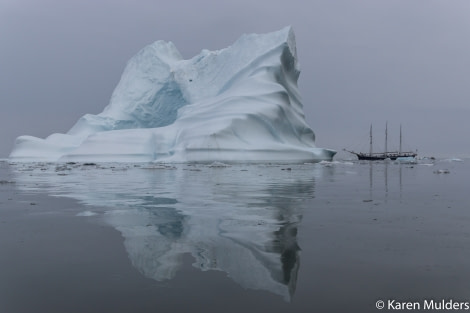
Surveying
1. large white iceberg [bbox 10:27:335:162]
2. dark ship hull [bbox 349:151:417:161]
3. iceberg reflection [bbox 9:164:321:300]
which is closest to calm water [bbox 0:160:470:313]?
iceberg reflection [bbox 9:164:321:300]

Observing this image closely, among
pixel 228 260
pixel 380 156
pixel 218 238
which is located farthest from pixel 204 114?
pixel 380 156

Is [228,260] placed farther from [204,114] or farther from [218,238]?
[204,114]

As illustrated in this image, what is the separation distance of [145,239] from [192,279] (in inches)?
66.9

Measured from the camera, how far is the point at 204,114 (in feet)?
139

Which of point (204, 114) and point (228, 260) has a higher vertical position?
point (204, 114)

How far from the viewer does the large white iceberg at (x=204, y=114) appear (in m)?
39.1

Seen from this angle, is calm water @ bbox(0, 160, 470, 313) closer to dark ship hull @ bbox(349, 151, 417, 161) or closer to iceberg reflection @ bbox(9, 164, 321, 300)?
iceberg reflection @ bbox(9, 164, 321, 300)

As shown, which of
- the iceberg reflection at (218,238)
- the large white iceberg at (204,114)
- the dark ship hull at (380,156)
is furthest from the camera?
the dark ship hull at (380,156)

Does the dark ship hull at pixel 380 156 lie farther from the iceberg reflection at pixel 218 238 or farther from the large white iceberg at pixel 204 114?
the iceberg reflection at pixel 218 238

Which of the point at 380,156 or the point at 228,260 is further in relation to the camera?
the point at 380,156

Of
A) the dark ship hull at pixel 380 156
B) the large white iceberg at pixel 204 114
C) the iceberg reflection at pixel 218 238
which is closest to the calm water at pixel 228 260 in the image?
the iceberg reflection at pixel 218 238

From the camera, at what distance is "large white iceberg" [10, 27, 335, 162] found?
3909cm

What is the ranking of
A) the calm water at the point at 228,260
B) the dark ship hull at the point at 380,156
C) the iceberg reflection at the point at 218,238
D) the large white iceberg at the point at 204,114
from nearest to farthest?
the calm water at the point at 228,260
the iceberg reflection at the point at 218,238
the large white iceberg at the point at 204,114
the dark ship hull at the point at 380,156

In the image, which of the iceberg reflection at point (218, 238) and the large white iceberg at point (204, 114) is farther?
the large white iceberg at point (204, 114)
